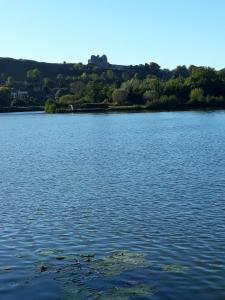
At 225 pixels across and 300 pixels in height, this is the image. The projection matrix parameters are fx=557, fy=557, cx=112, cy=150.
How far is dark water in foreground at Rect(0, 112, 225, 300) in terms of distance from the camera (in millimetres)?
19578

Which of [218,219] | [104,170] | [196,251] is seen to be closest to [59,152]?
[104,170]

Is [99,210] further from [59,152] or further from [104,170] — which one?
[59,152]

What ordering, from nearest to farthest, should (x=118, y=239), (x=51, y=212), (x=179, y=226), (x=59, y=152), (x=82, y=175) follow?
(x=118, y=239) → (x=179, y=226) → (x=51, y=212) → (x=82, y=175) → (x=59, y=152)

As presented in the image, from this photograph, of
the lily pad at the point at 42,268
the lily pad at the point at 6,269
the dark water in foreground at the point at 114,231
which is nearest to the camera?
the dark water in foreground at the point at 114,231

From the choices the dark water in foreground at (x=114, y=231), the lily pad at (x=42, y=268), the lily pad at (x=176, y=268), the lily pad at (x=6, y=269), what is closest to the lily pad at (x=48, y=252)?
the dark water in foreground at (x=114, y=231)

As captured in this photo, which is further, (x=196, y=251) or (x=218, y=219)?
(x=218, y=219)

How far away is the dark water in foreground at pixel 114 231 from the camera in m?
19.6

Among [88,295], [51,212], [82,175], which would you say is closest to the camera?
[88,295]

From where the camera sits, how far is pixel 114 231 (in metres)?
26.8

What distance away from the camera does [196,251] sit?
23.0 m

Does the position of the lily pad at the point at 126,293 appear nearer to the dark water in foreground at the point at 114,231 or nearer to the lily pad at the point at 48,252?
the dark water in foreground at the point at 114,231

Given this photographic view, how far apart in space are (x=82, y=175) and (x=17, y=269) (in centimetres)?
2449

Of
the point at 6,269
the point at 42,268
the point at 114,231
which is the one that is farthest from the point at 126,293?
the point at 114,231

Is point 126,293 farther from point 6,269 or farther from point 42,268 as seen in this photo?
point 6,269
